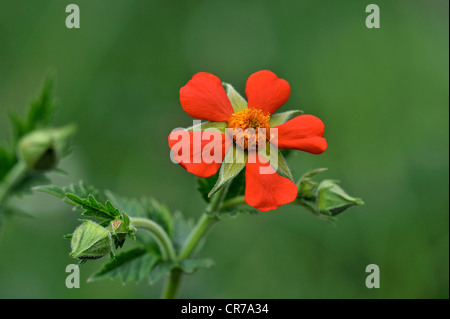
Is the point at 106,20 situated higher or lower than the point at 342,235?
higher

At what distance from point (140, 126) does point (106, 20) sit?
3.78ft

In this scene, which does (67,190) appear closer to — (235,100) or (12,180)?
(12,180)

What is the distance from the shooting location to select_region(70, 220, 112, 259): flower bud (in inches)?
85.1

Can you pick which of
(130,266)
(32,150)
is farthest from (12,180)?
(130,266)

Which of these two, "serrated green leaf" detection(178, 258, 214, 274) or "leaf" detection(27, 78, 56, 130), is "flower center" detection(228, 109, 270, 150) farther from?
"leaf" detection(27, 78, 56, 130)

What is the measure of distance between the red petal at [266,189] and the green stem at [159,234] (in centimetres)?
52

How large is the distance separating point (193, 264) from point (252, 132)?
0.73m

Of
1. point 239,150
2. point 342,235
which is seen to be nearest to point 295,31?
point 342,235

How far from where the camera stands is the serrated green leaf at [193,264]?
101 inches

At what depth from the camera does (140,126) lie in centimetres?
533

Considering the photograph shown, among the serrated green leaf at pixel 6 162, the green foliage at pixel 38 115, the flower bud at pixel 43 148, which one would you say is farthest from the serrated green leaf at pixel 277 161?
the serrated green leaf at pixel 6 162

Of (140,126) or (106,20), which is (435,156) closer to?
(140,126)

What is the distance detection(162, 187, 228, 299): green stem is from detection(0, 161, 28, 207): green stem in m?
1.04

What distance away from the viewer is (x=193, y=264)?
8.51ft
